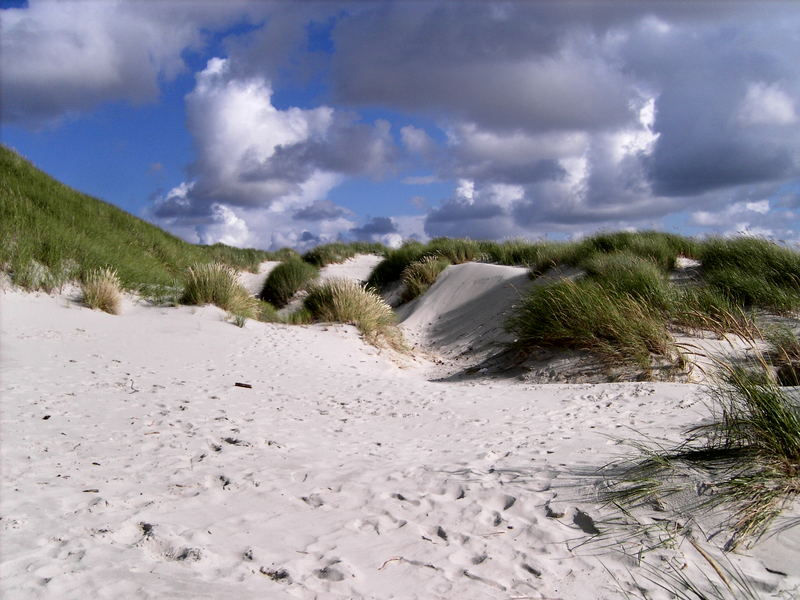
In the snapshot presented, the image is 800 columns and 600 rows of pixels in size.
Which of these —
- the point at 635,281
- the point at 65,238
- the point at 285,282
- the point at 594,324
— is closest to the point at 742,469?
the point at 594,324

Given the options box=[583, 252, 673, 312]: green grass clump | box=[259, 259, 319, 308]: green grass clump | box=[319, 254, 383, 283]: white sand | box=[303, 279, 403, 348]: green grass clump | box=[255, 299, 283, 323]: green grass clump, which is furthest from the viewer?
box=[319, 254, 383, 283]: white sand

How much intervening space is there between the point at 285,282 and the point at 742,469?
14.5 metres

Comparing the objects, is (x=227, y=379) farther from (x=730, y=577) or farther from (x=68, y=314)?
(x=730, y=577)

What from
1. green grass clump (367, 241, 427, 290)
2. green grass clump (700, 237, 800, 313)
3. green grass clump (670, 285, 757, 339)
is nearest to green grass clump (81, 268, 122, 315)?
green grass clump (670, 285, 757, 339)

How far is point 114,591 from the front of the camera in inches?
106

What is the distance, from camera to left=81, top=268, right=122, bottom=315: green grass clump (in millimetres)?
9273

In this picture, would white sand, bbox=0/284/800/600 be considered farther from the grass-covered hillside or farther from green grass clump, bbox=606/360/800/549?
the grass-covered hillside

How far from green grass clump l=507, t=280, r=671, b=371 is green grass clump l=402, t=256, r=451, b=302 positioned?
702cm

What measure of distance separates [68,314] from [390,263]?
11326mm

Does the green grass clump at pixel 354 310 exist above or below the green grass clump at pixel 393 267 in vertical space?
below

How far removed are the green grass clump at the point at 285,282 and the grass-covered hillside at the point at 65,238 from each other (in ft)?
7.20

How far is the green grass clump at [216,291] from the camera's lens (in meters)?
10.6

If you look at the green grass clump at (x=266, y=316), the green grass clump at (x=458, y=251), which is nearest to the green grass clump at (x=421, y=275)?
the green grass clump at (x=458, y=251)

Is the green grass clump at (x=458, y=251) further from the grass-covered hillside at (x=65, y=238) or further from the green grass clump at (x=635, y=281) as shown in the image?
the green grass clump at (x=635, y=281)
